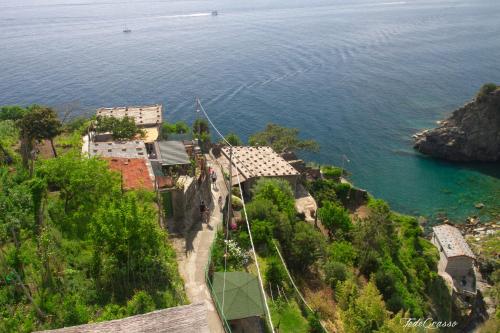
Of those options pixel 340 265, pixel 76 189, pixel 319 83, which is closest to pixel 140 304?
pixel 76 189

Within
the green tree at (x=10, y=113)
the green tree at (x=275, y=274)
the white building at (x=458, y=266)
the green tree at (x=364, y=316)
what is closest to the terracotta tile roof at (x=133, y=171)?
the green tree at (x=275, y=274)

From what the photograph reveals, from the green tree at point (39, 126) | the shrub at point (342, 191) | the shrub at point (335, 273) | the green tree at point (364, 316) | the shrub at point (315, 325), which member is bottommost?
the shrub at point (342, 191)

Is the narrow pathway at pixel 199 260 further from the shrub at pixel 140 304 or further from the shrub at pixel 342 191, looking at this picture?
the shrub at pixel 342 191

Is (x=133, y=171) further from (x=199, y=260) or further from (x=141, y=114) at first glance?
(x=141, y=114)

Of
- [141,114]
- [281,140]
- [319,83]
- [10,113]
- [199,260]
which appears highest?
[141,114]

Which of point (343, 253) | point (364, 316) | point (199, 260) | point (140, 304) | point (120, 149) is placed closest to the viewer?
point (140, 304)

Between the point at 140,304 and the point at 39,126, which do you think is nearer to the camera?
the point at 140,304

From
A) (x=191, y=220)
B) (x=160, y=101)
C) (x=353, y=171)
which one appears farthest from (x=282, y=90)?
(x=191, y=220)
